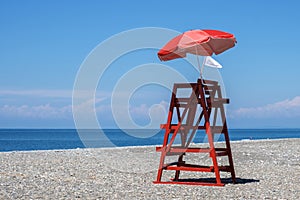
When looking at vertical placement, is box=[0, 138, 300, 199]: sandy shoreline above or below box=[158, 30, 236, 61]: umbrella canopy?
below

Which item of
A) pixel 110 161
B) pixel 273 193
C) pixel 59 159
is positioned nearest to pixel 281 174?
pixel 273 193

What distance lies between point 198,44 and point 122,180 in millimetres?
3478

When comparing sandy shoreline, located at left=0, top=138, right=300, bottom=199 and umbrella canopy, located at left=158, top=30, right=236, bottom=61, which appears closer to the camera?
sandy shoreline, located at left=0, top=138, right=300, bottom=199

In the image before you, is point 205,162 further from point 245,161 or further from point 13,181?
point 13,181

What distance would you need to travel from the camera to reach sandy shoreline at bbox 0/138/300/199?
10234mm

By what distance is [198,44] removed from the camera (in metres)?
11.0

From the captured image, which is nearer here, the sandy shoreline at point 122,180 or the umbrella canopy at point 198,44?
the sandy shoreline at point 122,180

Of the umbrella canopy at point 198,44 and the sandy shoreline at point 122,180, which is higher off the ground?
the umbrella canopy at point 198,44

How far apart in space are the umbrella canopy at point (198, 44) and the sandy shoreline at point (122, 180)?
2.74 m

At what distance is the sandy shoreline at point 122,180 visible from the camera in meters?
10.2

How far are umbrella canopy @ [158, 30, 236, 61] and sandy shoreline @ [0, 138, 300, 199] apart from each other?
274 cm

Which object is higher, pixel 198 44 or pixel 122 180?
pixel 198 44

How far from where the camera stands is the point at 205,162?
16844 millimetres

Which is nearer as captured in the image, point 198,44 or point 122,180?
point 198,44
